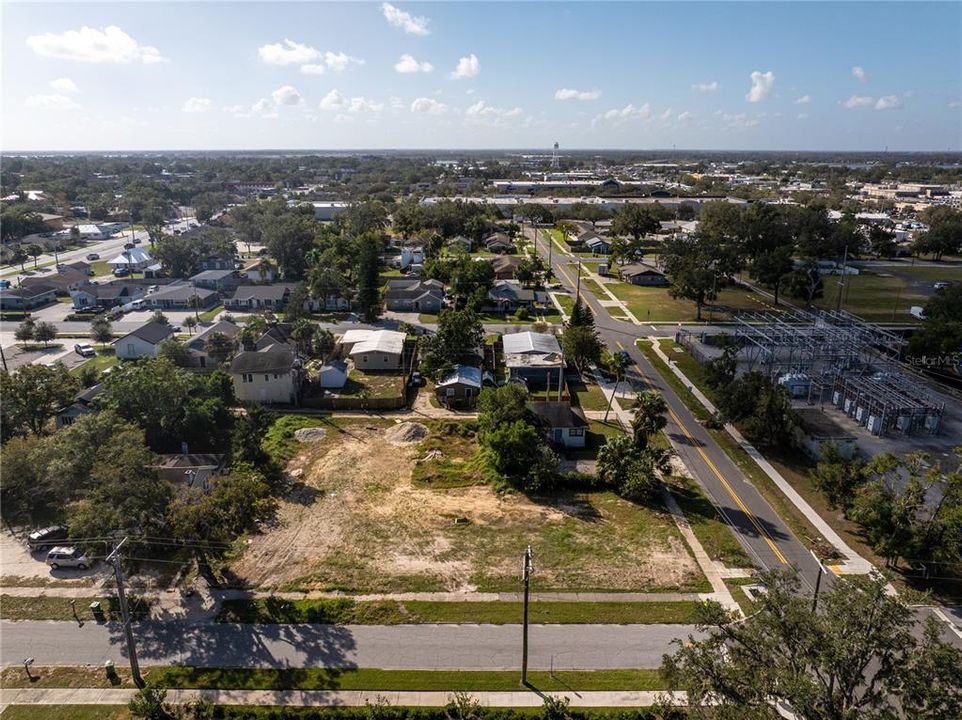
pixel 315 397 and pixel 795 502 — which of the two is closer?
pixel 795 502

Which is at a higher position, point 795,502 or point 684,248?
point 684,248

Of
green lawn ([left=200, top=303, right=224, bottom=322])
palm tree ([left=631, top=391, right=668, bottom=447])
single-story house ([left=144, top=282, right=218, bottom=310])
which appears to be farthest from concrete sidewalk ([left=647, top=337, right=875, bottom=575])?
single-story house ([left=144, top=282, right=218, bottom=310])

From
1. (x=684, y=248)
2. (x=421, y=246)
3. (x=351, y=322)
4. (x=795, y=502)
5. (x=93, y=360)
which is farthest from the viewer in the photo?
(x=421, y=246)

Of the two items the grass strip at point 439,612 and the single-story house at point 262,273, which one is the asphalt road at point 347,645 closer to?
the grass strip at point 439,612

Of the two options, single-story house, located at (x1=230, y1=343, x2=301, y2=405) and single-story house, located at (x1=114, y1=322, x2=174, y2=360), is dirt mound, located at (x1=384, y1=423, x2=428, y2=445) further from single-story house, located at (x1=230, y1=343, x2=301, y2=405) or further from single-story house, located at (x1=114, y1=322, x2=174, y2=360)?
single-story house, located at (x1=114, y1=322, x2=174, y2=360)

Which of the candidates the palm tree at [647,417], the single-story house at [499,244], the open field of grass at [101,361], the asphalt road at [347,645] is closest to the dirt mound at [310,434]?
the asphalt road at [347,645]

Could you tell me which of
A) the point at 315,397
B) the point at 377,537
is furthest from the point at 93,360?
the point at 377,537

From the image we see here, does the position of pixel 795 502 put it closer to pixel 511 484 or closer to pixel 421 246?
pixel 511 484

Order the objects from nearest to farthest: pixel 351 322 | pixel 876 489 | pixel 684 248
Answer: pixel 876 489 < pixel 351 322 < pixel 684 248
